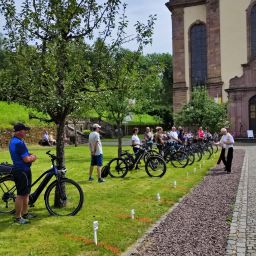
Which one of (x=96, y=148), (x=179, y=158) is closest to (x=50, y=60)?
(x=96, y=148)

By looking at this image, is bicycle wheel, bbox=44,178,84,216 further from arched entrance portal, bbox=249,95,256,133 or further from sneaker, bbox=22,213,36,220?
arched entrance portal, bbox=249,95,256,133

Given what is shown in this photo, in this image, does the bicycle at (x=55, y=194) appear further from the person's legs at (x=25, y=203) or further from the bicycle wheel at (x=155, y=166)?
the bicycle wheel at (x=155, y=166)

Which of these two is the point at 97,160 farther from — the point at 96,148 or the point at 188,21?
the point at 188,21

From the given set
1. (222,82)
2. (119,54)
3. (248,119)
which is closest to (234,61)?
(222,82)

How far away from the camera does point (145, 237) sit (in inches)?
298

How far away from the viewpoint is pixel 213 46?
5306 centimetres

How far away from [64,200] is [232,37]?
4593 centimetres

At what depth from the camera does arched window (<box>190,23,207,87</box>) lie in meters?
54.6

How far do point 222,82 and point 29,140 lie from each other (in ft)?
73.9

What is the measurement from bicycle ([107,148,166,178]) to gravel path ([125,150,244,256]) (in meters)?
3.92

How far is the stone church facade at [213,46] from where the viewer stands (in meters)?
51.7

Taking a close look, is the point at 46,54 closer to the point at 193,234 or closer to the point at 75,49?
the point at 75,49

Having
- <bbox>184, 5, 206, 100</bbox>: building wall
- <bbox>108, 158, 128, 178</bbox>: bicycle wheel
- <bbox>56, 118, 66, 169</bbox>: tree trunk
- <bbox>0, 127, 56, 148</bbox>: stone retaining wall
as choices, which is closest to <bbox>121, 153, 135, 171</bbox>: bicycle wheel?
<bbox>108, 158, 128, 178</bbox>: bicycle wheel

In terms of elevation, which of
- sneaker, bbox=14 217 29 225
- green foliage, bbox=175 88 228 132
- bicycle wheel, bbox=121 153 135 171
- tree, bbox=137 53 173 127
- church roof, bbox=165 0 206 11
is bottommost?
sneaker, bbox=14 217 29 225
